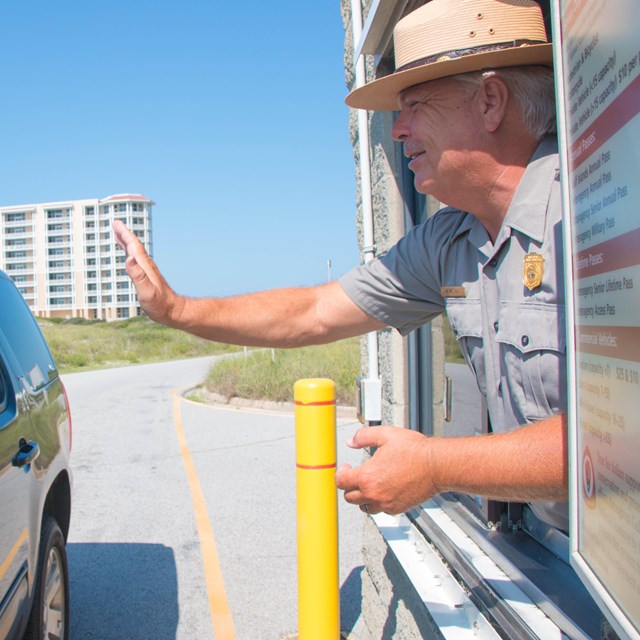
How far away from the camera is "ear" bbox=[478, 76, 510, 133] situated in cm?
201

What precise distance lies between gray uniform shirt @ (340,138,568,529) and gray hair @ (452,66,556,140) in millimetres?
50

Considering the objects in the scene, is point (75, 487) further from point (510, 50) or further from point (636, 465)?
point (636, 465)

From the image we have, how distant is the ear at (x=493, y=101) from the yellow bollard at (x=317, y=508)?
1.20 metres

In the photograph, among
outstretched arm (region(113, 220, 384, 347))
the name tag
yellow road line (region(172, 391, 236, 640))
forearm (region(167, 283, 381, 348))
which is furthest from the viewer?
yellow road line (region(172, 391, 236, 640))

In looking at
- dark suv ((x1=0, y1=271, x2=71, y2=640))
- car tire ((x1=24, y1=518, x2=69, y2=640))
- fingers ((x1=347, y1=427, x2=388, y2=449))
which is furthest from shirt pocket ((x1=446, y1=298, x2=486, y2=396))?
car tire ((x1=24, y1=518, x2=69, y2=640))

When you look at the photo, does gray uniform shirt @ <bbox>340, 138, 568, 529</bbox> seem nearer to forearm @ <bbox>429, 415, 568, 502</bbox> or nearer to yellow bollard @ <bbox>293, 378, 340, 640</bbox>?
forearm @ <bbox>429, 415, 568, 502</bbox>

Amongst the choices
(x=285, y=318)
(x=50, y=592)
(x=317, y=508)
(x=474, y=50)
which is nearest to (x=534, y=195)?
(x=474, y=50)

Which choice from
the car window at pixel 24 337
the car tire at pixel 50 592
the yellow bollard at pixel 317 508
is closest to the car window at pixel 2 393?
the car window at pixel 24 337

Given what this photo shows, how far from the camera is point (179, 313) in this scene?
8.24 ft

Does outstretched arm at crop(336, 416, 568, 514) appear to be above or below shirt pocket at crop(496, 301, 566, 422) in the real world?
below

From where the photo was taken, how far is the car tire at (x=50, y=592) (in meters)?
3.02

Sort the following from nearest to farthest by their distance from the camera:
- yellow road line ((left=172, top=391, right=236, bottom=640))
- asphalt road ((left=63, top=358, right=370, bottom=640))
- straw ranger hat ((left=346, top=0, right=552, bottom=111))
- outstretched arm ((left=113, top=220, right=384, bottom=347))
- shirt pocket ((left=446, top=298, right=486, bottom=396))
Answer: straw ranger hat ((left=346, top=0, right=552, bottom=111))
shirt pocket ((left=446, top=298, right=486, bottom=396))
outstretched arm ((left=113, top=220, right=384, bottom=347))
yellow road line ((left=172, top=391, right=236, bottom=640))
asphalt road ((left=63, top=358, right=370, bottom=640))

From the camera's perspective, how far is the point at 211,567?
5.27 meters

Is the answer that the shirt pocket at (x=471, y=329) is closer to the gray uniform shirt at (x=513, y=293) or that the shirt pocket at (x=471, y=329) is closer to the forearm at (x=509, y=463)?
the gray uniform shirt at (x=513, y=293)
